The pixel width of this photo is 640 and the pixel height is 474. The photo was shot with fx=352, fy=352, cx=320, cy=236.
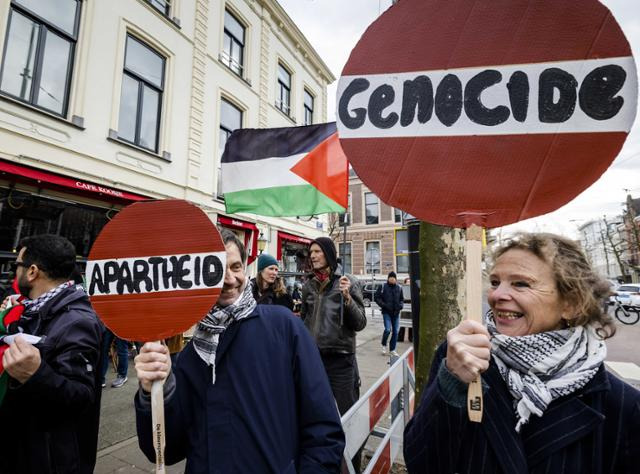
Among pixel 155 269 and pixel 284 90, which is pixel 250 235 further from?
pixel 155 269

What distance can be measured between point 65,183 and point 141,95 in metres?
2.91

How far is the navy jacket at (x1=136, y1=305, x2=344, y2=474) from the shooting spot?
125cm

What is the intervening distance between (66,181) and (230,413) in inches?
262

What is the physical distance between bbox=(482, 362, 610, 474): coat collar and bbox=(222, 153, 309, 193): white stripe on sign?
3538 mm

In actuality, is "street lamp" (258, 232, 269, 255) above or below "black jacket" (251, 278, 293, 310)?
above

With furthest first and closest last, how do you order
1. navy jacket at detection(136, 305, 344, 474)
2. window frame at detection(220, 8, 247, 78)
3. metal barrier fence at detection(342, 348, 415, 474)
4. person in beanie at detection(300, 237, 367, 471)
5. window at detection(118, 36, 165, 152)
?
window frame at detection(220, 8, 247, 78) < window at detection(118, 36, 165, 152) < person in beanie at detection(300, 237, 367, 471) < metal barrier fence at detection(342, 348, 415, 474) < navy jacket at detection(136, 305, 344, 474)

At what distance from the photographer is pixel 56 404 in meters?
1.54

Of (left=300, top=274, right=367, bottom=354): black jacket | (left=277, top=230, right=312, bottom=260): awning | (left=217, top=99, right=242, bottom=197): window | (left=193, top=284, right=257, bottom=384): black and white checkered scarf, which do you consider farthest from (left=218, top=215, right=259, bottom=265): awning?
(left=193, top=284, right=257, bottom=384): black and white checkered scarf

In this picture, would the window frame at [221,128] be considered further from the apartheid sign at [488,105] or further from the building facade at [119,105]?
the apartheid sign at [488,105]

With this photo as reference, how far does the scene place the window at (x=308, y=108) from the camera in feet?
48.6

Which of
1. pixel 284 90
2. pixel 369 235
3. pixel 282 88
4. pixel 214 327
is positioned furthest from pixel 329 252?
pixel 369 235

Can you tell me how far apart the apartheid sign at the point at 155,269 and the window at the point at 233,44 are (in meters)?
10.7


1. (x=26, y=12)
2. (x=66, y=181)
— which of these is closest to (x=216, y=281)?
(x=66, y=181)

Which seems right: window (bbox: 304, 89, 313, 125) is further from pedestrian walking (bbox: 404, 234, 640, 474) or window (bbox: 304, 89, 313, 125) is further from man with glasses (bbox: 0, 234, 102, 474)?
pedestrian walking (bbox: 404, 234, 640, 474)
